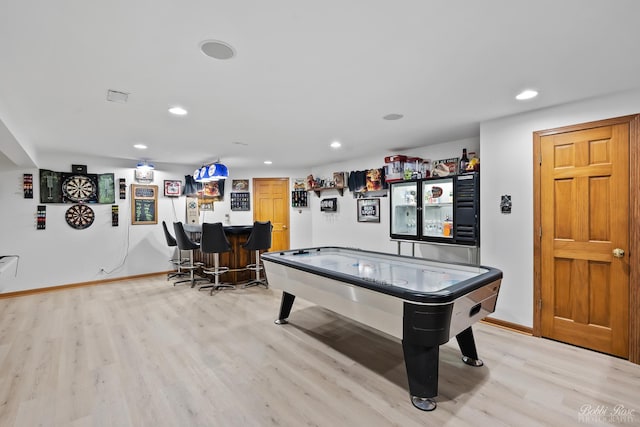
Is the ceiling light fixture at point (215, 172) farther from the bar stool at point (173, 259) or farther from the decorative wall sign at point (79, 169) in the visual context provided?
the decorative wall sign at point (79, 169)

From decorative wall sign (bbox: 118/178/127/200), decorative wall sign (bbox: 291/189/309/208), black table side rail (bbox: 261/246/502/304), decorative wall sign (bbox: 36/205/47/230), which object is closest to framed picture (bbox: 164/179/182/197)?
decorative wall sign (bbox: 118/178/127/200)

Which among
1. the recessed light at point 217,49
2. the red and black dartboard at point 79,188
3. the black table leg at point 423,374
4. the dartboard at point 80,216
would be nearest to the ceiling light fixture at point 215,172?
the red and black dartboard at point 79,188

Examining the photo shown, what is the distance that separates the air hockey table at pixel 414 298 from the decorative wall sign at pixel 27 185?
456 cm

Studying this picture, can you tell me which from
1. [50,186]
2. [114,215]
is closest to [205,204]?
[114,215]

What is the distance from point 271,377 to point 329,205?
4174 mm

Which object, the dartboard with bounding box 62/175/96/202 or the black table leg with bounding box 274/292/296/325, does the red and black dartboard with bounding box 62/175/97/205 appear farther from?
the black table leg with bounding box 274/292/296/325

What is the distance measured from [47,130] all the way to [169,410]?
12.1 ft

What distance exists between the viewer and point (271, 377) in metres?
2.38

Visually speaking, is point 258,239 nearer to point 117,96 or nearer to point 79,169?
point 117,96

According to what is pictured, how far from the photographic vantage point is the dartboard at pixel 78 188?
16.8ft

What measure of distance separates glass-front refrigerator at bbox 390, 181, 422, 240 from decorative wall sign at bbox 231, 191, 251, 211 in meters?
3.65

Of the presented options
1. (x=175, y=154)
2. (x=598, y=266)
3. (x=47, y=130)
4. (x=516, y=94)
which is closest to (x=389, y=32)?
(x=516, y=94)

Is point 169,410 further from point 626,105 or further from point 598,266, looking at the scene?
point 626,105

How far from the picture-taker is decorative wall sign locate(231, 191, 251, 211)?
6.85m
